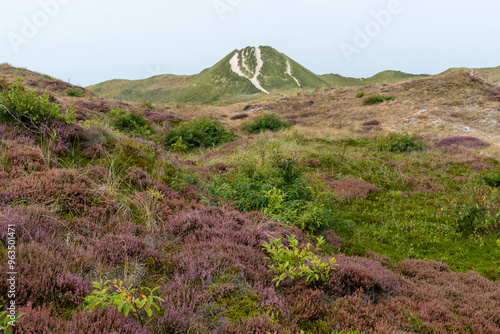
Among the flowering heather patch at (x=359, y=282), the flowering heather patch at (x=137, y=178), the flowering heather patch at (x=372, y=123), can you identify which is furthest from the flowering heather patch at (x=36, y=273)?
the flowering heather patch at (x=372, y=123)

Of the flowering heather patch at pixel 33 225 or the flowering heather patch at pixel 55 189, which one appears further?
the flowering heather patch at pixel 55 189

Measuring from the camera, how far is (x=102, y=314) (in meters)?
2.34

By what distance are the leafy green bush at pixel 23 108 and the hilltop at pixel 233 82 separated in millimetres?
55986

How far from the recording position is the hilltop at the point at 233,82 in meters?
71.1

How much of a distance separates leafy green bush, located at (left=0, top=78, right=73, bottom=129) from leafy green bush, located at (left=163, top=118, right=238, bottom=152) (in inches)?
329

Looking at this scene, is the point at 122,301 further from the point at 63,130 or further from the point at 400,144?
the point at 400,144

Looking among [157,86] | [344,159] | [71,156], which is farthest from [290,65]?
[71,156]

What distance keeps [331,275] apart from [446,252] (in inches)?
143

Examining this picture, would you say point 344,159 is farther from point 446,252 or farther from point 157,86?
point 157,86

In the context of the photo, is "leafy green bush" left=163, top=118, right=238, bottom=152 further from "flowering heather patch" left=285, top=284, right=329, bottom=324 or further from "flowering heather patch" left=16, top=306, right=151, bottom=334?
"flowering heather patch" left=16, top=306, right=151, bottom=334

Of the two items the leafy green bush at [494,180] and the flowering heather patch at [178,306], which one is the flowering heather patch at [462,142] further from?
the flowering heather patch at [178,306]

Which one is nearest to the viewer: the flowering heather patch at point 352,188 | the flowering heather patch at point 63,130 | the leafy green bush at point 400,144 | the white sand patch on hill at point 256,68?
the flowering heather patch at point 63,130

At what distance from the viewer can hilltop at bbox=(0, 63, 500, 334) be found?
8.75 feet

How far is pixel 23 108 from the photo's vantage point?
6102 millimetres
